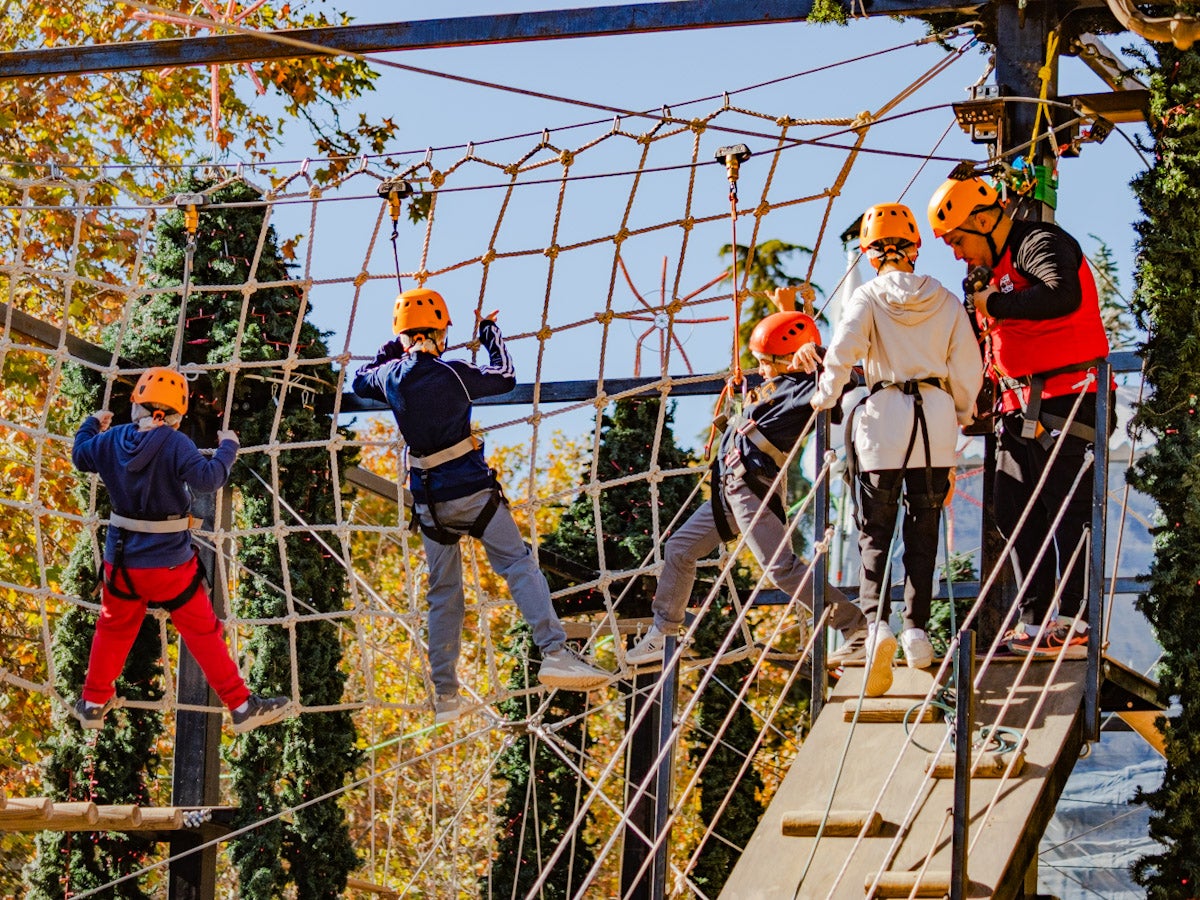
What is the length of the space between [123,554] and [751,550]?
6.92ft

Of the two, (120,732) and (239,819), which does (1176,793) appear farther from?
(120,732)

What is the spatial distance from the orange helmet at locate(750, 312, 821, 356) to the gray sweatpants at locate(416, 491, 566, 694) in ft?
3.23

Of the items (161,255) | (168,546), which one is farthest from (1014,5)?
(161,255)

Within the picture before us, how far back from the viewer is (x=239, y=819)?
757cm

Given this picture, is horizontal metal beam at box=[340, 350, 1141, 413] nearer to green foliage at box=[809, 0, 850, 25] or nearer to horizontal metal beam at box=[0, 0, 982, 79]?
horizontal metal beam at box=[0, 0, 982, 79]

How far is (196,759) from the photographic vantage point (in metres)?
7.42

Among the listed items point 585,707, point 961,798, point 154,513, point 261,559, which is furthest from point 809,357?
point 585,707

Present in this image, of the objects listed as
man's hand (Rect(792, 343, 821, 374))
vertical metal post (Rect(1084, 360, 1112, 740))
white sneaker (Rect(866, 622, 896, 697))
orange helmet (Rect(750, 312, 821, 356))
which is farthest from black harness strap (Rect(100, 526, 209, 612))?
vertical metal post (Rect(1084, 360, 1112, 740))

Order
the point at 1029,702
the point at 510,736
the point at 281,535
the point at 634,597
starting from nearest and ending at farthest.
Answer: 1. the point at 1029,702
2. the point at 281,535
3. the point at 634,597
4. the point at 510,736

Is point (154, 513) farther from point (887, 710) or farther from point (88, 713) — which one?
point (887, 710)

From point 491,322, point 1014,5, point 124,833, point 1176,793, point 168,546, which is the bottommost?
point 124,833

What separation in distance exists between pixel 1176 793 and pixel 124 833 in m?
4.45

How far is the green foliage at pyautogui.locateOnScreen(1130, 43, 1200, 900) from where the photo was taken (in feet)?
16.4

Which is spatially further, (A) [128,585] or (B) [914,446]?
(A) [128,585]
